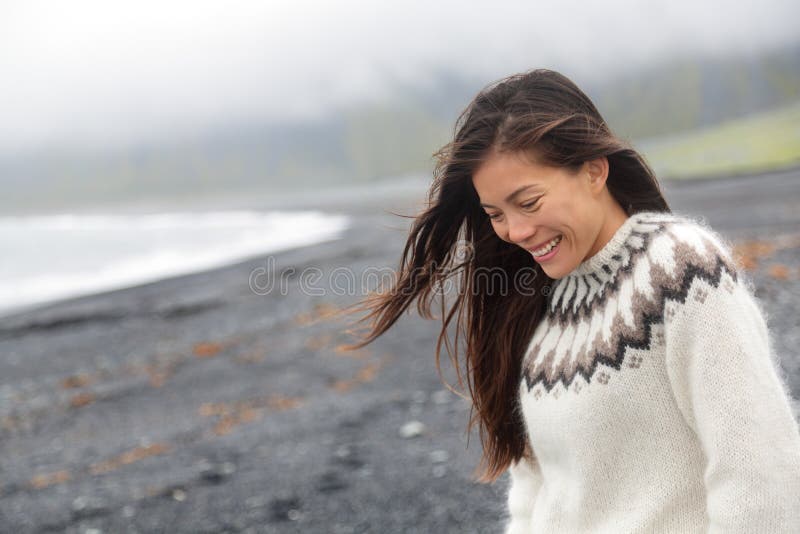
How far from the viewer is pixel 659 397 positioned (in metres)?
2.18

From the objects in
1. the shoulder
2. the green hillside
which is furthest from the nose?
the green hillside

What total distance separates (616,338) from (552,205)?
45cm

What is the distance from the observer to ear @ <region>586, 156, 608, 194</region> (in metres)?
2.40

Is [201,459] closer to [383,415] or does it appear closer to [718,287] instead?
[383,415]

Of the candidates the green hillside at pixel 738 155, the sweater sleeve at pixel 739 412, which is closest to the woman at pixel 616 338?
the sweater sleeve at pixel 739 412

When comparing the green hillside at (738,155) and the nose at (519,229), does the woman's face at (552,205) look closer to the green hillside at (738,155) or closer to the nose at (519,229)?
the nose at (519,229)

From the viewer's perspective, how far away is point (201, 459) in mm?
8578

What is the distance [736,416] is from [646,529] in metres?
0.59

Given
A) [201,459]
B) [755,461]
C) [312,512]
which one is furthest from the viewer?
[201,459]

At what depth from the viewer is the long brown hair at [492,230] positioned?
2.35m

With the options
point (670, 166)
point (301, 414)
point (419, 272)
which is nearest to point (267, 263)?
point (301, 414)

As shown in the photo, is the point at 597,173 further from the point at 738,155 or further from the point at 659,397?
the point at 738,155

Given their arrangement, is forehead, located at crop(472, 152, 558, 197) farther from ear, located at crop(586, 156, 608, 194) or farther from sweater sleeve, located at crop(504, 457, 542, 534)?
sweater sleeve, located at crop(504, 457, 542, 534)

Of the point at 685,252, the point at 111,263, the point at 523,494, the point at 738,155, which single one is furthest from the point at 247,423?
the point at 738,155
